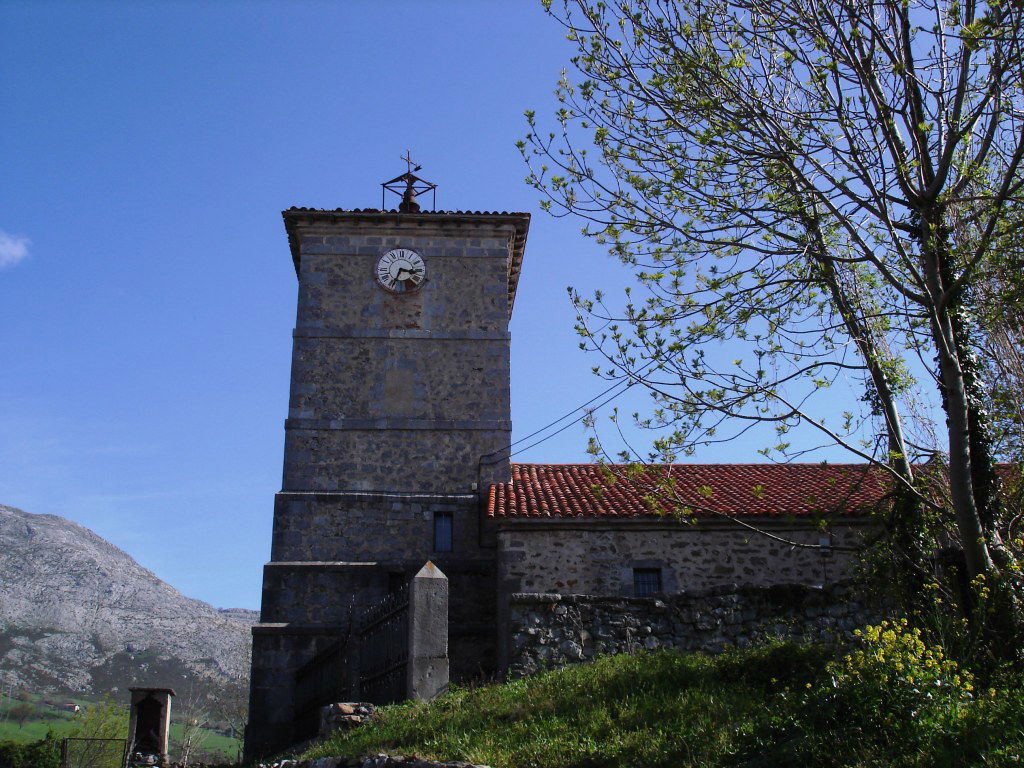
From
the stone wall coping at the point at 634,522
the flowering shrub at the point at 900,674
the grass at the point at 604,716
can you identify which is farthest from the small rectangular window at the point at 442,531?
the flowering shrub at the point at 900,674

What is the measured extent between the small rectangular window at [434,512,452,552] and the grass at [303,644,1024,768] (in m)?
7.61

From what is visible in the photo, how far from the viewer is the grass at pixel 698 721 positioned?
22.0ft

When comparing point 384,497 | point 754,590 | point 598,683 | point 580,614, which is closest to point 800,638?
point 754,590

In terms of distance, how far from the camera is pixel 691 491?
738 inches

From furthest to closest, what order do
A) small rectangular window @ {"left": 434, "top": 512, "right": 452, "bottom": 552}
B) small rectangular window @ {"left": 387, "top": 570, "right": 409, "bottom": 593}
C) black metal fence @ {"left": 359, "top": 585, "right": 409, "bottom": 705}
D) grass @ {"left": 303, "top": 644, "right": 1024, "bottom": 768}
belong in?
small rectangular window @ {"left": 434, "top": 512, "right": 452, "bottom": 552} → small rectangular window @ {"left": 387, "top": 570, "right": 409, "bottom": 593} → black metal fence @ {"left": 359, "top": 585, "right": 409, "bottom": 705} → grass @ {"left": 303, "top": 644, "right": 1024, "bottom": 768}

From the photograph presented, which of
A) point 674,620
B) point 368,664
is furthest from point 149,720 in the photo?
point 674,620

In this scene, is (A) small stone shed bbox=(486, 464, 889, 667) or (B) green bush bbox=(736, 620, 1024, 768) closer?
(B) green bush bbox=(736, 620, 1024, 768)

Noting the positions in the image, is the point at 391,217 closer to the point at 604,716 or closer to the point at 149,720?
the point at 149,720

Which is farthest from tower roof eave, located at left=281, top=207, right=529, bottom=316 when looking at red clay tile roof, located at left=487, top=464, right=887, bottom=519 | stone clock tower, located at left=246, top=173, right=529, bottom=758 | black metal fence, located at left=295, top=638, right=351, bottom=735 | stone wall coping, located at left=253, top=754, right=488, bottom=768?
stone wall coping, located at left=253, top=754, right=488, bottom=768

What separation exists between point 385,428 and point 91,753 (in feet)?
32.0

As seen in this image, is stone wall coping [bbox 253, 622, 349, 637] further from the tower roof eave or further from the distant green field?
the distant green field

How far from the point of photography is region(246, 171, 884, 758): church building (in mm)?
16828

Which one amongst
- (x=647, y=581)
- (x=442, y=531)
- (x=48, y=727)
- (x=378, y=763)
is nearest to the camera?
(x=378, y=763)

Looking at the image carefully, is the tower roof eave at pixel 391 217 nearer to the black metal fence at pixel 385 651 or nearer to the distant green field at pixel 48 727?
the black metal fence at pixel 385 651
